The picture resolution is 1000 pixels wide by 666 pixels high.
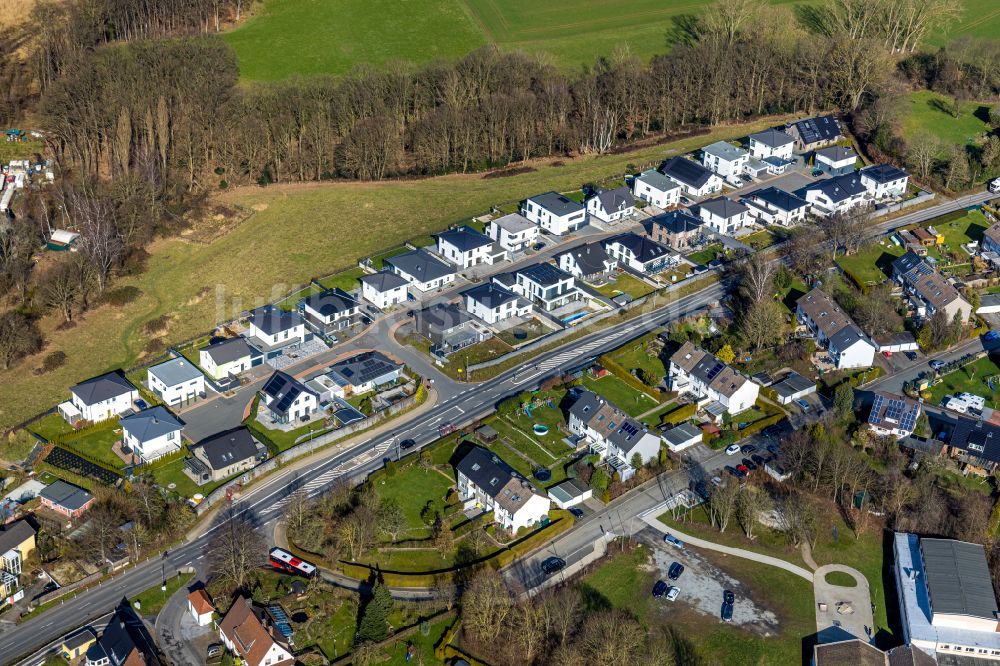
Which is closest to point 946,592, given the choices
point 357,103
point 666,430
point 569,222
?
point 666,430

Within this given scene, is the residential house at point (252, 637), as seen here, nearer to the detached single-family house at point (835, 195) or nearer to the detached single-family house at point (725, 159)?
the detached single-family house at point (835, 195)

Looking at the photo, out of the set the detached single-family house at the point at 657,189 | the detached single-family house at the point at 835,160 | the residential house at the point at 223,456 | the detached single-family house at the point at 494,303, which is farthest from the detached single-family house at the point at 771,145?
the residential house at the point at 223,456

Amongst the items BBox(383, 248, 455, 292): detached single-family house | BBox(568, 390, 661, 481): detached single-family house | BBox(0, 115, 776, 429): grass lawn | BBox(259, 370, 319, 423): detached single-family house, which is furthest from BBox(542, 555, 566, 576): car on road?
BBox(0, 115, 776, 429): grass lawn

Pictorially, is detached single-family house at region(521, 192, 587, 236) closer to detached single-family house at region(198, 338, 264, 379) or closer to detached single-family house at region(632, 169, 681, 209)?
detached single-family house at region(632, 169, 681, 209)

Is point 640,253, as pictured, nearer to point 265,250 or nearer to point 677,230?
point 677,230

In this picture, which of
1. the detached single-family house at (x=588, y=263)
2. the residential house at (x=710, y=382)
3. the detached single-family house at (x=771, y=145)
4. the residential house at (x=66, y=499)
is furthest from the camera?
the detached single-family house at (x=771, y=145)

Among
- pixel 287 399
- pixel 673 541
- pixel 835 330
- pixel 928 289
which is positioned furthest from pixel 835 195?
pixel 287 399

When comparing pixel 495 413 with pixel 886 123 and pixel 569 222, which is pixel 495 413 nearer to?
pixel 569 222
